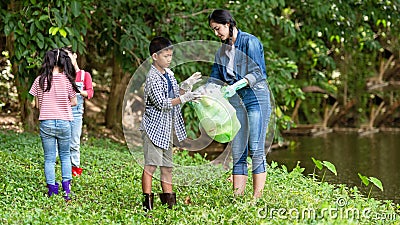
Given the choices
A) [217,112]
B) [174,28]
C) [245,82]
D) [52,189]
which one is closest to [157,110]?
[217,112]

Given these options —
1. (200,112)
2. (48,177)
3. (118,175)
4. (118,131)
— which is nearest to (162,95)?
(200,112)

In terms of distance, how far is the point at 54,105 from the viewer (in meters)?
5.79

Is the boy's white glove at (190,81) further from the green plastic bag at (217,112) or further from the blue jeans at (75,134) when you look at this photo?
the blue jeans at (75,134)

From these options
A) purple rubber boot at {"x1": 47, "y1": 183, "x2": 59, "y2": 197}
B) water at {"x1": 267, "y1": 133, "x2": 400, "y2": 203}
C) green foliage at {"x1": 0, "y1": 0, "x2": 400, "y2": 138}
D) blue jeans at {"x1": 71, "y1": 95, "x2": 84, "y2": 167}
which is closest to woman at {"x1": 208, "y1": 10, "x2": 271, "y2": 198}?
purple rubber boot at {"x1": 47, "y1": 183, "x2": 59, "y2": 197}

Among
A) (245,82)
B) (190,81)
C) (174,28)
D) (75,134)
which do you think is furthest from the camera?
(174,28)

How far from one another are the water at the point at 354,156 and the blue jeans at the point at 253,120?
2741 millimetres

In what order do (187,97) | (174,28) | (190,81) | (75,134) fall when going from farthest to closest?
(174,28)
(75,134)
(190,81)
(187,97)

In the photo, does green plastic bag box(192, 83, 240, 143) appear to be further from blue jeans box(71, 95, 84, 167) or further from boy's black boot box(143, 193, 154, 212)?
blue jeans box(71, 95, 84, 167)

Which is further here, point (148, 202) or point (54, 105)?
point (54, 105)

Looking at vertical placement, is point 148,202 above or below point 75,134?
below

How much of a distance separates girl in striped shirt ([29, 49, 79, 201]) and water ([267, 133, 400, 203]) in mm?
3703

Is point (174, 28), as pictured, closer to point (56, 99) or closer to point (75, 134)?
point (75, 134)

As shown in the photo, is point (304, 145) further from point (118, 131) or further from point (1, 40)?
point (1, 40)

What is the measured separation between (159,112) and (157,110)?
2 cm
